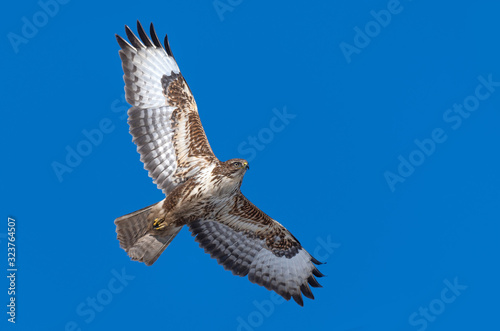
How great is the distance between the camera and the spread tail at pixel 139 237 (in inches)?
465

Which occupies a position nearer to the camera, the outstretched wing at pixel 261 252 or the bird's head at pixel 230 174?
the bird's head at pixel 230 174

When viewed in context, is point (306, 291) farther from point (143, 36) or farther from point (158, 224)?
point (143, 36)

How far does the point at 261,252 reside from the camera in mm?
12938

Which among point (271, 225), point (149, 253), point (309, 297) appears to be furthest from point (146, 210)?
point (309, 297)

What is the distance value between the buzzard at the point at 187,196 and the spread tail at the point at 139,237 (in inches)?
0.7

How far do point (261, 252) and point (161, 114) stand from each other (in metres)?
3.08

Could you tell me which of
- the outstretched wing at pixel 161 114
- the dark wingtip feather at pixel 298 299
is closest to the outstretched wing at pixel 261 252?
the dark wingtip feather at pixel 298 299

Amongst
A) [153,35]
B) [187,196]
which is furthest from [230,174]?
[153,35]

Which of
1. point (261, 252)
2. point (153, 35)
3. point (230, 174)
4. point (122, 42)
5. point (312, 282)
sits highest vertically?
point (153, 35)

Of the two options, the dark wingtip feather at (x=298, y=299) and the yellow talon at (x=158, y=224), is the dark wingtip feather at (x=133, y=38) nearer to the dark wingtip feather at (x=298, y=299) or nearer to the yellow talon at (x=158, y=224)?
the yellow talon at (x=158, y=224)

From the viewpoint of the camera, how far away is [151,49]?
12781 mm

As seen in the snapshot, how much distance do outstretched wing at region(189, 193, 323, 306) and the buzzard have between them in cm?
2

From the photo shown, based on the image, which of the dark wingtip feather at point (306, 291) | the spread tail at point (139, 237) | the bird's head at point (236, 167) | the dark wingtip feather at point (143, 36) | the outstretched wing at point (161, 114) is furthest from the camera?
the dark wingtip feather at point (306, 291)

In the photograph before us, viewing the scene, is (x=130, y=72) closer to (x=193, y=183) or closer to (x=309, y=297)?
(x=193, y=183)
